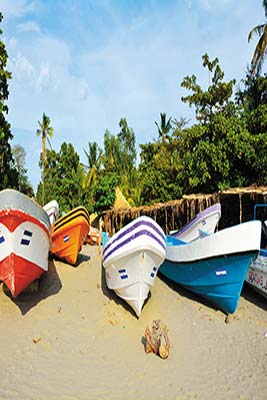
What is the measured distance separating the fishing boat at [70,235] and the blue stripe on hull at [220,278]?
284 cm

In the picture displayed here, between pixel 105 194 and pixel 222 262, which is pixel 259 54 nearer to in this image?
pixel 105 194

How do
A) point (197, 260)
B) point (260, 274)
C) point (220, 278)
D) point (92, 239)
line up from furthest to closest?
point (92, 239) → point (260, 274) → point (197, 260) → point (220, 278)

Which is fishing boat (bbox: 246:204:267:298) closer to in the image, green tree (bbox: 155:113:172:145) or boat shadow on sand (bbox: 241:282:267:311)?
boat shadow on sand (bbox: 241:282:267:311)

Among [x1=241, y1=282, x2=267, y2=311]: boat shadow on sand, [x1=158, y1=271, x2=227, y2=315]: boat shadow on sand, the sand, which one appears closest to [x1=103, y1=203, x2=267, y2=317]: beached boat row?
[x1=158, y1=271, x2=227, y2=315]: boat shadow on sand

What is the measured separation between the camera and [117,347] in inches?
228

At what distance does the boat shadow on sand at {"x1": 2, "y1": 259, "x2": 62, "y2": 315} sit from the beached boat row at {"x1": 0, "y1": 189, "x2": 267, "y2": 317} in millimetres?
740

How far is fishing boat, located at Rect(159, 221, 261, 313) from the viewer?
6648 millimetres

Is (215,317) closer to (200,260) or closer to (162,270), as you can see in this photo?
(200,260)

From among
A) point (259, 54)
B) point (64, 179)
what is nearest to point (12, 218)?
point (259, 54)

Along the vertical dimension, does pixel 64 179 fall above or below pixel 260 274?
above

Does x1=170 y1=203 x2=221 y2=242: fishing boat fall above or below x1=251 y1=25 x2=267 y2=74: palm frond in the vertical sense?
below

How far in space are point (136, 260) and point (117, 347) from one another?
1.65 m

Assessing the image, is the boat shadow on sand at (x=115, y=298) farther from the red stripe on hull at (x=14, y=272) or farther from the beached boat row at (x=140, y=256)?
the red stripe on hull at (x=14, y=272)

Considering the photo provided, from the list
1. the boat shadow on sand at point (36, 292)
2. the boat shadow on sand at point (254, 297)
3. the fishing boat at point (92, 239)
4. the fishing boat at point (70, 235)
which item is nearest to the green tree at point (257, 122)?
the boat shadow on sand at point (254, 297)
